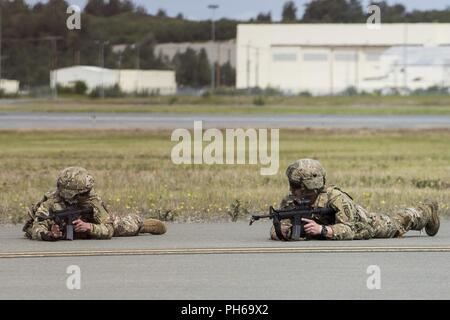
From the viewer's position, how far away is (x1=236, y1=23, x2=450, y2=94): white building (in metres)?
124

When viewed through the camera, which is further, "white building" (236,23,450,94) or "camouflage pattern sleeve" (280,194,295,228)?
"white building" (236,23,450,94)

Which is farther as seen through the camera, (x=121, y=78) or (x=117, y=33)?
(x=121, y=78)

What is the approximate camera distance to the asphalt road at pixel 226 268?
1035 centimetres

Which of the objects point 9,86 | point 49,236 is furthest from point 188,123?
point 9,86

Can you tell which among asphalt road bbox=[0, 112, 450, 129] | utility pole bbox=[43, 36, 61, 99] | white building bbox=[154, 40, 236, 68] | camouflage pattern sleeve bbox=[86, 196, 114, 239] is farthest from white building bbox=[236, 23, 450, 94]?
camouflage pattern sleeve bbox=[86, 196, 114, 239]

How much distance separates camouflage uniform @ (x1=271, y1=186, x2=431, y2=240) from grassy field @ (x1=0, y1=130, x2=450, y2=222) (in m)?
3.93

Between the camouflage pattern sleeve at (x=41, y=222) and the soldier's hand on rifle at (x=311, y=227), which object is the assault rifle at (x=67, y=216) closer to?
the camouflage pattern sleeve at (x=41, y=222)

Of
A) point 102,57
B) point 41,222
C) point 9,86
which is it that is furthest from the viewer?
point 102,57

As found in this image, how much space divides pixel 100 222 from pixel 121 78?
111 meters

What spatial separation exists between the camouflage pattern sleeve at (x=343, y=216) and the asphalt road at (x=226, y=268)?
0.14 m

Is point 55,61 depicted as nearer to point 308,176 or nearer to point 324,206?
point 324,206

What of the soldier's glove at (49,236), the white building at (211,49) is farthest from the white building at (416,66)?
the soldier's glove at (49,236)

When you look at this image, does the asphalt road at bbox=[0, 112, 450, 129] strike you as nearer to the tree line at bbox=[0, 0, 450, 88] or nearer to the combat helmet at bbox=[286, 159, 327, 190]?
the tree line at bbox=[0, 0, 450, 88]

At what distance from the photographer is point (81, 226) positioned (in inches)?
546
